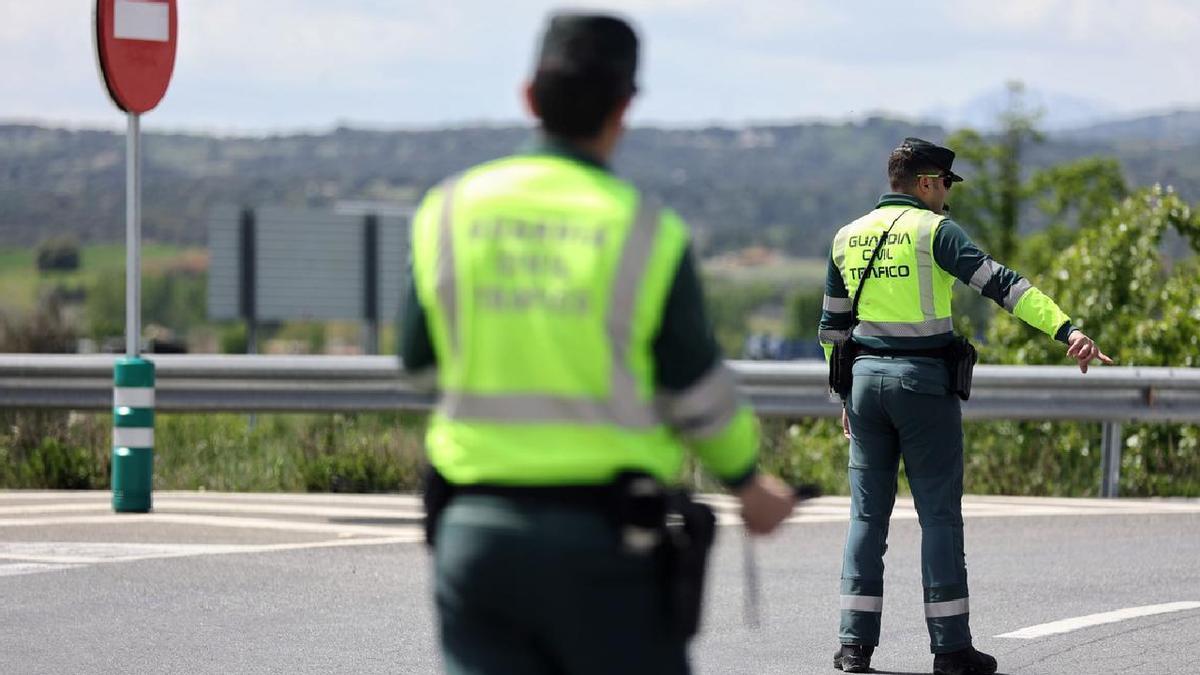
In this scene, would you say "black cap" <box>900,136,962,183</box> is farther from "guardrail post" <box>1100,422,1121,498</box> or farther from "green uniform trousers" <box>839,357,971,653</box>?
"guardrail post" <box>1100,422,1121,498</box>

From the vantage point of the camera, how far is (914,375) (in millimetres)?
6852

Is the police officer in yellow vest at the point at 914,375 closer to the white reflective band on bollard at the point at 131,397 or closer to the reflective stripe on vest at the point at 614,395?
the reflective stripe on vest at the point at 614,395

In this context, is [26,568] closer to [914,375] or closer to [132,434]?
[132,434]

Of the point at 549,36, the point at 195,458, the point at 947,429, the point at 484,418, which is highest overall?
the point at 549,36

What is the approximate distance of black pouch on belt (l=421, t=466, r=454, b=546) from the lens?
3.36 m

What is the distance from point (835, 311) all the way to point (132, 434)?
5309 millimetres

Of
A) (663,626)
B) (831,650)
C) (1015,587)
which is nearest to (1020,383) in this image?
(1015,587)

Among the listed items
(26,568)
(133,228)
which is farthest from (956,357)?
(133,228)

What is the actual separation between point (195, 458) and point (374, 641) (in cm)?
614

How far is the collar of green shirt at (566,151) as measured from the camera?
3.39 meters

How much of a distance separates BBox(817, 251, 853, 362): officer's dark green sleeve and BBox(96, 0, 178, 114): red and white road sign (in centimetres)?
545

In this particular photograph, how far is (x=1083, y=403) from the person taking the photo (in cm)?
1265

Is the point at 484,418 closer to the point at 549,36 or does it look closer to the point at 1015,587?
the point at 549,36

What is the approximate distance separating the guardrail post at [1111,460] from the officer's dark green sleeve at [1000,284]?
6.05m
